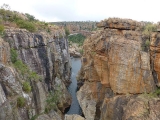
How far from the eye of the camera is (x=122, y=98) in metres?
21.2

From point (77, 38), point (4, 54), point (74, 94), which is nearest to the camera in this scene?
point (4, 54)

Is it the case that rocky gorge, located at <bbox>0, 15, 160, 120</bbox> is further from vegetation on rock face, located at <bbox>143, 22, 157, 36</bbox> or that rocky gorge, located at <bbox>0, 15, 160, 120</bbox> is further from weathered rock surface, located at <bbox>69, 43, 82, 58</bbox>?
weathered rock surface, located at <bbox>69, 43, 82, 58</bbox>

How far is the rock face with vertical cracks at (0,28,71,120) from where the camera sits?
18.1 m

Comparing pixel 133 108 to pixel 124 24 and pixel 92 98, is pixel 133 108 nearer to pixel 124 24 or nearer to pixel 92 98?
pixel 124 24

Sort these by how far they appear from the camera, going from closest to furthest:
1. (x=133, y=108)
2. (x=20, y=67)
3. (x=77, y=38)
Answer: (x=133, y=108) < (x=20, y=67) < (x=77, y=38)

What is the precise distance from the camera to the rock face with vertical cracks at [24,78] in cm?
1814

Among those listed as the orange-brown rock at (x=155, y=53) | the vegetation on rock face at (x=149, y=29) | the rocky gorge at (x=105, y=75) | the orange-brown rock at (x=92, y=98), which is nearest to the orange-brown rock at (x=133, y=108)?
the rocky gorge at (x=105, y=75)

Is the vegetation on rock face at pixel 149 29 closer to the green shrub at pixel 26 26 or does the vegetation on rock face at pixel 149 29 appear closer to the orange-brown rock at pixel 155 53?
the orange-brown rock at pixel 155 53

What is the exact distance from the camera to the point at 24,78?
859 inches

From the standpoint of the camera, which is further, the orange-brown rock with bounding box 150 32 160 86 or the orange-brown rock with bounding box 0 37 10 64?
the orange-brown rock with bounding box 150 32 160 86

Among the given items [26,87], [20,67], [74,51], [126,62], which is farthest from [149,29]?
[74,51]

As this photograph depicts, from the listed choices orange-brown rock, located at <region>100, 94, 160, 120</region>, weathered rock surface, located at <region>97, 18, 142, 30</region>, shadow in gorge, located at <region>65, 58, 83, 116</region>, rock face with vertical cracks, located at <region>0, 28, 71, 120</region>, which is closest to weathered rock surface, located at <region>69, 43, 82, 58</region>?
shadow in gorge, located at <region>65, 58, 83, 116</region>

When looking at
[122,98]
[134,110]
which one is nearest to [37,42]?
[122,98]

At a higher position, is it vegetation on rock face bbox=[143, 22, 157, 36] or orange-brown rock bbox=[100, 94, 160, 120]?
vegetation on rock face bbox=[143, 22, 157, 36]
